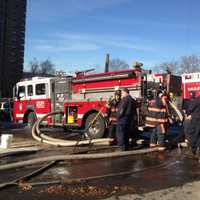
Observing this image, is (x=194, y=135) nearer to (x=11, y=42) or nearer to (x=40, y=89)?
(x=40, y=89)

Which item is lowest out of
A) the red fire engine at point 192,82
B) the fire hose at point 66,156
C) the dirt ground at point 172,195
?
the dirt ground at point 172,195

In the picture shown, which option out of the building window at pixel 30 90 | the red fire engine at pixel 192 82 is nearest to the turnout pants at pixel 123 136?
the red fire engine at pixel 192 82

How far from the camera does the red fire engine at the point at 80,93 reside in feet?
39.8

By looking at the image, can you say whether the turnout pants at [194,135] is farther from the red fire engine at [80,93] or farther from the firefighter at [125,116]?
the red fire engine at [80,93]

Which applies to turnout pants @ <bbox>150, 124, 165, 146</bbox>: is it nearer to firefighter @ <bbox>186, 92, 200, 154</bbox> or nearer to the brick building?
firefighter @ <bbox>186, 92, 200, 154</bbox>

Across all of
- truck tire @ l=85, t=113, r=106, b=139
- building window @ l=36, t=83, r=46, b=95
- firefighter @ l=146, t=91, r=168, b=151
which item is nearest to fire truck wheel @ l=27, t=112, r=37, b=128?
building window @ l=36, t=83, r=46, b=95

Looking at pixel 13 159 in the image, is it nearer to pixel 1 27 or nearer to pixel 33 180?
pixel 33 180

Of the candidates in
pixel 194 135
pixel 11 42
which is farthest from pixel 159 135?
pixel 11 42

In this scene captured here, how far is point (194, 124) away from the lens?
9445 mm

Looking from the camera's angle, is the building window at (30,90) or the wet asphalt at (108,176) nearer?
the wet asphalt at (108,176)

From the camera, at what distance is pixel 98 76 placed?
43.6ft

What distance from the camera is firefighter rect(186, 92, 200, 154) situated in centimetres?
936

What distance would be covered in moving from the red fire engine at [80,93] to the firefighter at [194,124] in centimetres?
252

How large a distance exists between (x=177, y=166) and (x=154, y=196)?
2.58 meters
